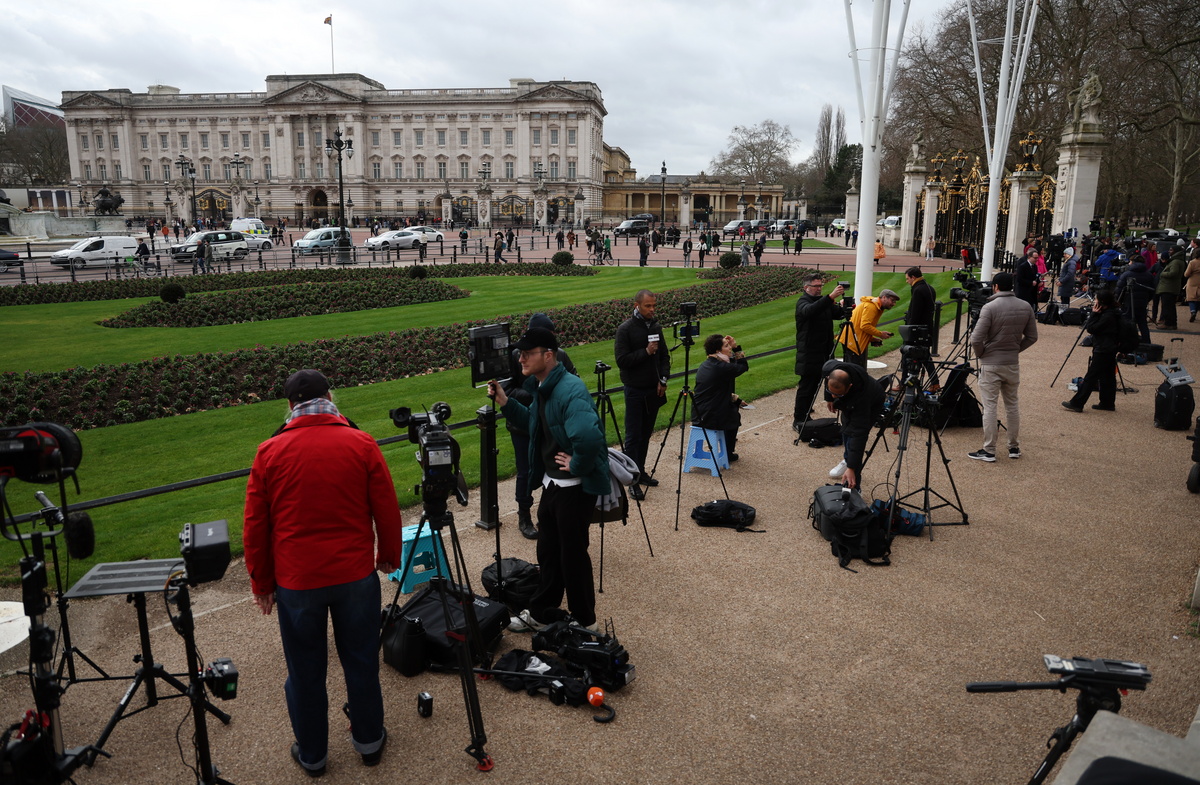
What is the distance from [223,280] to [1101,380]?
28.3 m

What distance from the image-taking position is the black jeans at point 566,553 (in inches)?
211

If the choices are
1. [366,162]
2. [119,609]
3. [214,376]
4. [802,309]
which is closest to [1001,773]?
[119,609]

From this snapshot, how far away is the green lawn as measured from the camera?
8164 millimetres

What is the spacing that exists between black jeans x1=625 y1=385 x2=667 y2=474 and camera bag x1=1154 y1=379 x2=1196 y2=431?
728cm

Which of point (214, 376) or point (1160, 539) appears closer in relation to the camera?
point (1160, 539)

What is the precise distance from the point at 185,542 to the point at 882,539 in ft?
18.0

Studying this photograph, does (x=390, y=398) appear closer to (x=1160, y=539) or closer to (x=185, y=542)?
(x=185, y=542)

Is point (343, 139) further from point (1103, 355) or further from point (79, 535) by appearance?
point (79, 535)

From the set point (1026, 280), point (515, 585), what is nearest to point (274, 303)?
point (515, 585)

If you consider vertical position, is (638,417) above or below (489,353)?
below

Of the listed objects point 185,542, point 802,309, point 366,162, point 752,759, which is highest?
point 366,162

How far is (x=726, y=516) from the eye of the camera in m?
7.74

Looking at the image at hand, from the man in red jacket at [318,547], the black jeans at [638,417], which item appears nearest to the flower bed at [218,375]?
the black jeans at [638,417]

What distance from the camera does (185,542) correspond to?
3.99m
